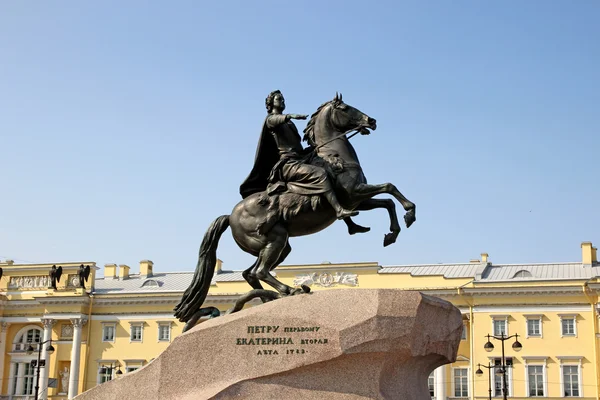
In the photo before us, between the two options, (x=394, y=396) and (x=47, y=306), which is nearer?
(x=394, y=396)

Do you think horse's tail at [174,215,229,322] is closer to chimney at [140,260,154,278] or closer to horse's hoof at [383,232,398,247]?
horse's hoof at [383,232,398,247]

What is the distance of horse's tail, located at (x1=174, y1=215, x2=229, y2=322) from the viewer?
404 inches

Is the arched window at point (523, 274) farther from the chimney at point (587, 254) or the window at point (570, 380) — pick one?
the window at point (570, 380)

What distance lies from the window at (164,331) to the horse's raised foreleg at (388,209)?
51.0 metres

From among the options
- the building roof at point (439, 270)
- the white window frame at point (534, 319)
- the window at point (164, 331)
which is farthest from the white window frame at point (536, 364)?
the window at point (164, 331)

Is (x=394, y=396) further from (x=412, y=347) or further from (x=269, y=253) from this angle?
(x=269, y=253)

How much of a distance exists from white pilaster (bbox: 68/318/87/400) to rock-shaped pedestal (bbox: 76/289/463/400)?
2052 inches

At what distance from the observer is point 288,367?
8.48 meters

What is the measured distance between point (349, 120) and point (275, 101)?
3.20ft

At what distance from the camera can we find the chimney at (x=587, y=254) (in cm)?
5575

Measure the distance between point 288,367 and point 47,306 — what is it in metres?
55.6

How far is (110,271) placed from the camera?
67125 mm

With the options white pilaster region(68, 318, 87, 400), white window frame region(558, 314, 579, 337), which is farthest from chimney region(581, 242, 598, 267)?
white pilaster region(68, 318, 87, 400)

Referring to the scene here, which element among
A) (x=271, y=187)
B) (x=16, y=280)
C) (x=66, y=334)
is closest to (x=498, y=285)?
(x=66, y=334)
